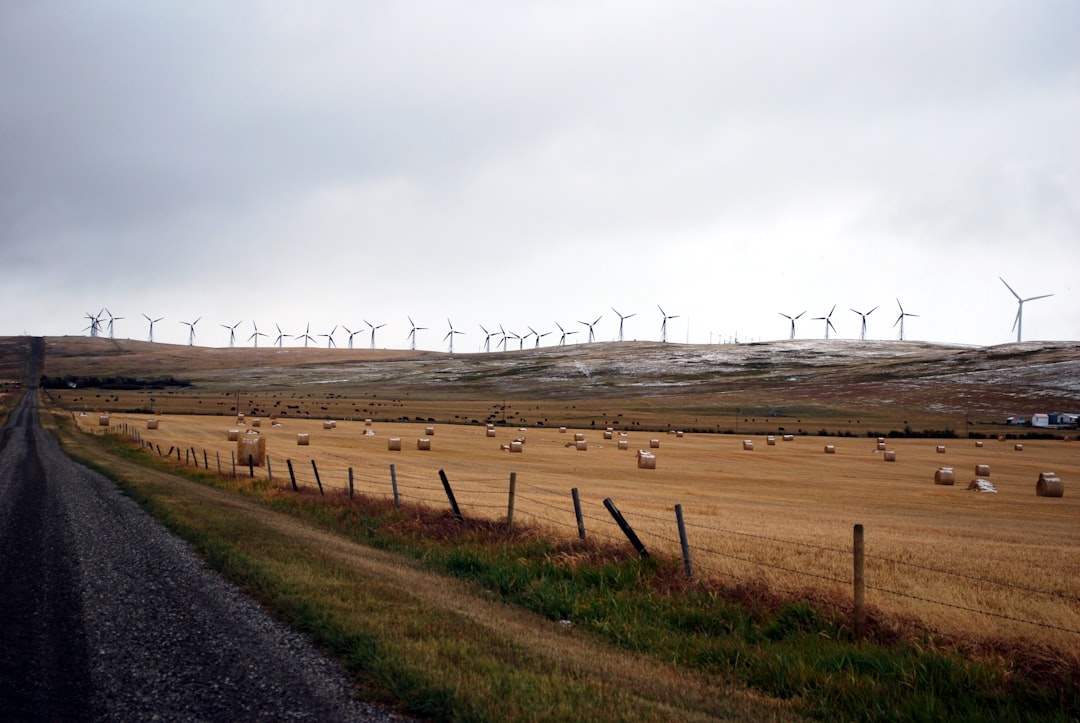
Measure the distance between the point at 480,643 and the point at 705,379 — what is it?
174057mm

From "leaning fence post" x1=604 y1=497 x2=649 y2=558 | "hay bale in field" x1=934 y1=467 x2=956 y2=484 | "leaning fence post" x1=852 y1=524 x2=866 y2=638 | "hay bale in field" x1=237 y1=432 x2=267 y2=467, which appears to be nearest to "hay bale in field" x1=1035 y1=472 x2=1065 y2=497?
"hay bale in field" x1=934 y1=467 x2=956 y2=484

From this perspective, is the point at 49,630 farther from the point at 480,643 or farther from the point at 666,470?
the point at 666,470

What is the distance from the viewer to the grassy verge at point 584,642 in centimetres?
907

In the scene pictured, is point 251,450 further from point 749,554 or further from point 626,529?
point 626,529

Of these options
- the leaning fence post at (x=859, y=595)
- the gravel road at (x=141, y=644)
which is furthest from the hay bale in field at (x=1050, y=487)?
the gravel road at (x=141, y=644)

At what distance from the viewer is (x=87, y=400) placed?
13575 centimetres

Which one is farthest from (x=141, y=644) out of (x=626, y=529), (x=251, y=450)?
(x=251, y=450)

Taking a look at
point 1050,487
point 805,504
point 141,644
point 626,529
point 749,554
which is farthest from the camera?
point 1050,487

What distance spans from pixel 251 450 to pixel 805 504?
88.7ft

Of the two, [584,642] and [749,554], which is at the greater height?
[584,642]

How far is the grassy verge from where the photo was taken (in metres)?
9.07

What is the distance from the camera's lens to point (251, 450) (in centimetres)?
4238

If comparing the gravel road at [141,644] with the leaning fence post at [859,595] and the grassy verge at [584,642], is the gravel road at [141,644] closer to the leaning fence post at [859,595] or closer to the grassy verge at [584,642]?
the grassy verge at [584,642]

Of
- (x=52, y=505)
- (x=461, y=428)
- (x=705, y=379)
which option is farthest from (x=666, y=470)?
(x=705, y=379)
